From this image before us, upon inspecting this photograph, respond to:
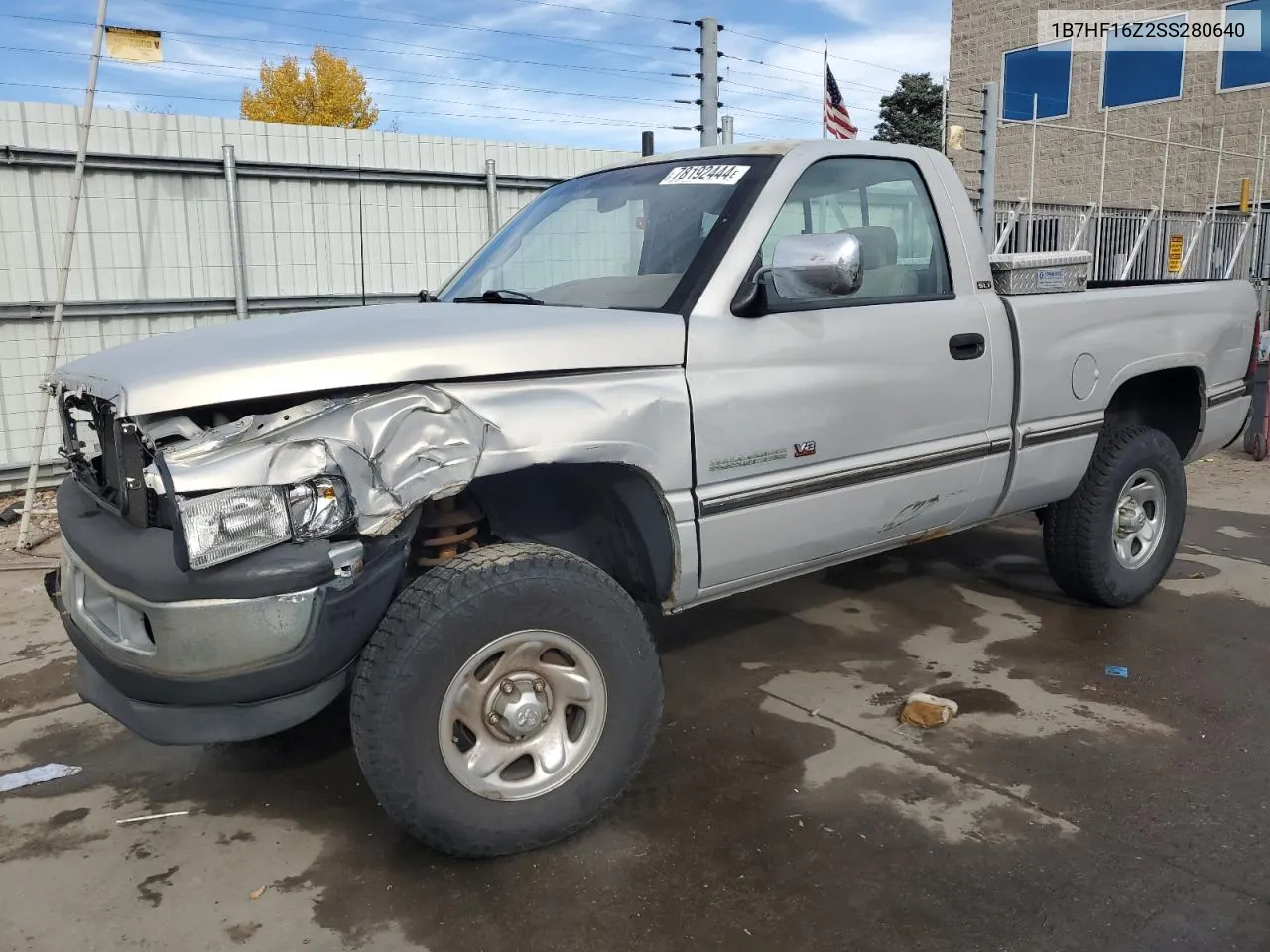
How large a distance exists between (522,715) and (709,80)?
6809 millimetres

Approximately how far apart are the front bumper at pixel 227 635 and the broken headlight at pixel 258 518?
0.04 m

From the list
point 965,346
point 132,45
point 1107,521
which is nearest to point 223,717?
point 965,346

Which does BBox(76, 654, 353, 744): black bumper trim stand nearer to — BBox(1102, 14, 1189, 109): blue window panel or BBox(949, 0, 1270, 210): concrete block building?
BBox(949, 0, 1270, 210): concrete block building

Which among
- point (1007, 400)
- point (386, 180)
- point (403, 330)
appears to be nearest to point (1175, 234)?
point (386, 180)

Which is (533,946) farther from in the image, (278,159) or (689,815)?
(278,159)

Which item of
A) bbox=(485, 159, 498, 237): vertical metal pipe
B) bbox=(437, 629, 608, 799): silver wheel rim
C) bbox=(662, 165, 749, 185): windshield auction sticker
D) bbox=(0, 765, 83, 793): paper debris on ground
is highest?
bbox=(485, 159, 498, 237): vertical metal pipe

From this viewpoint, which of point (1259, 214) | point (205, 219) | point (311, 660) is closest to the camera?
point (311, 660)

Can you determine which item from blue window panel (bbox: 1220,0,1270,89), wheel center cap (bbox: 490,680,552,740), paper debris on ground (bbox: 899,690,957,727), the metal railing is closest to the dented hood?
wheel center cap (bbox: 490,680,552,740)

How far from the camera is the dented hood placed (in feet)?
8.00

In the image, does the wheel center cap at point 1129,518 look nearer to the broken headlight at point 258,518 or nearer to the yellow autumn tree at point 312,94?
the broken headlight at point 258,518

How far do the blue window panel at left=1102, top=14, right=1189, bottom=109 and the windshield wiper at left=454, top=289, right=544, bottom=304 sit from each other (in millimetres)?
19435

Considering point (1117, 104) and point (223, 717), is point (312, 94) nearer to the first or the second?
point (1117, 104)

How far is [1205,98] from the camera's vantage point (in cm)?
1833

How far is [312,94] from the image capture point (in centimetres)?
3778
